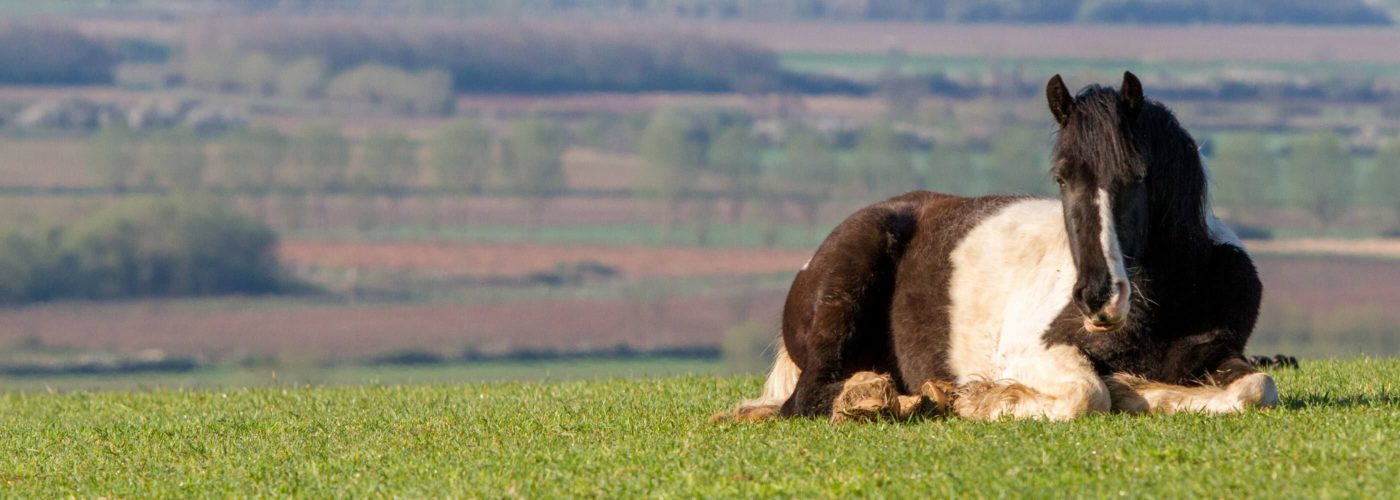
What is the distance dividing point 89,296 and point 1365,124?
116841 millimetres

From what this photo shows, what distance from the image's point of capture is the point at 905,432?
8227 mm

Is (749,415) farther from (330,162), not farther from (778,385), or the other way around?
(330,162)

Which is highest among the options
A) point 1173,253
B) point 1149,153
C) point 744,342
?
point 1149,153

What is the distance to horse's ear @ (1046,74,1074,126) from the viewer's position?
800 centimetres

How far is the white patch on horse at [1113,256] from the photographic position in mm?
7594

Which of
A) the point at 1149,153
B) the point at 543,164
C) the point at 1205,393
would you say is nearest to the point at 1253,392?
the point at 1205,393

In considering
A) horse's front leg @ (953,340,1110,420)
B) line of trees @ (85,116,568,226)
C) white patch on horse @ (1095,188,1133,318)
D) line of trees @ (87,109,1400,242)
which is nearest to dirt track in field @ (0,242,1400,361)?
line of trees @ (87,109,1400,242)

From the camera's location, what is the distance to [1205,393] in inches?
324

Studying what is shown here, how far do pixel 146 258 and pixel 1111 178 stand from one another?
5881 inches

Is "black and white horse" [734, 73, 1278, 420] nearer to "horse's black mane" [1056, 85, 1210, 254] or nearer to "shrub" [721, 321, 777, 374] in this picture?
"horse's black mane" [1056, 85, 1210, 254]

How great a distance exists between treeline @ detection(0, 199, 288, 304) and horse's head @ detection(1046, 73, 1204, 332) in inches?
5638

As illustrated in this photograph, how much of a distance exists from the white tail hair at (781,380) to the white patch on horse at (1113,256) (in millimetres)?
2622

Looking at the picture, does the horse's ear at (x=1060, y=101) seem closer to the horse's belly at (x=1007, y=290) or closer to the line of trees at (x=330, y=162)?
the horse's belly at (x=1007, y=290)

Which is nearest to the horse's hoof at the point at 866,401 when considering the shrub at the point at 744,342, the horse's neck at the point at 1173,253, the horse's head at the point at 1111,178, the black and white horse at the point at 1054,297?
the black and white horse at the point at 1054,297
